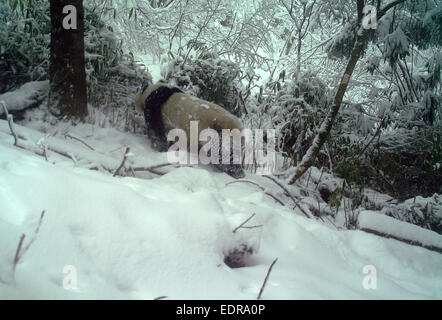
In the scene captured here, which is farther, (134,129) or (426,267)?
(134,129)

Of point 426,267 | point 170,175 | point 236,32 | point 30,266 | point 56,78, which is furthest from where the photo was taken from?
point 236,32

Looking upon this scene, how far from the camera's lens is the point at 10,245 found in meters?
0.63

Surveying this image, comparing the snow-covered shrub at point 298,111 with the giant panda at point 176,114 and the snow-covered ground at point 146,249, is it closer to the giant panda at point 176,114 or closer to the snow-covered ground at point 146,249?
the giant panda at point 176,114

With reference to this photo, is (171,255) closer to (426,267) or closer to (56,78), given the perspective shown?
(426,267)

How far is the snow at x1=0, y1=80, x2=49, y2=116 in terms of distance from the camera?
9.68 ft

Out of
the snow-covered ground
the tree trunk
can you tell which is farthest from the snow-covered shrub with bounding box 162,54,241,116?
the snow-covered ground

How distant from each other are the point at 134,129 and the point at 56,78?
1.09m

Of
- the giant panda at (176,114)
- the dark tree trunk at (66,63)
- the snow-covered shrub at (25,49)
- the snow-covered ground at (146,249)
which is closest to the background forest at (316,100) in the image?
the snow-covered shrub at (25,49)

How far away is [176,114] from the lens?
324 centimetres

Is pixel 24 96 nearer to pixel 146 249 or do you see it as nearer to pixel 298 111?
pixel 146 249

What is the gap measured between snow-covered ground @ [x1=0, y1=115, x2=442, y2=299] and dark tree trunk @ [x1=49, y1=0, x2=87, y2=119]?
2.30 m

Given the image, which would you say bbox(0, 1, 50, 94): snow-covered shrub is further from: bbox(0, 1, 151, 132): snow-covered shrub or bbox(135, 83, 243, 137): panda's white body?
bbox(135, 83, 243, 137): panda's white body

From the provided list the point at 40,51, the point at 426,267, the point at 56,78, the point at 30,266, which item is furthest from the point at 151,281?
the point at 40,51

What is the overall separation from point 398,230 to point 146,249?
1720mm
